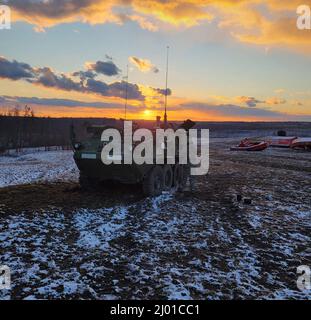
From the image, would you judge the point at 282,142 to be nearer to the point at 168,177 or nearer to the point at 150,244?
the point at 168,177

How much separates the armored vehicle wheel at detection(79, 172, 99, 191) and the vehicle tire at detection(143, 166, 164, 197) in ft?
6.61

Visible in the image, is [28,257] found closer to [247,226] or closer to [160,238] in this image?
[160,238]

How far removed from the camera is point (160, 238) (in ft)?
24.0

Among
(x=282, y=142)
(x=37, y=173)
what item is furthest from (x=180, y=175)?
(x=282, y=142)

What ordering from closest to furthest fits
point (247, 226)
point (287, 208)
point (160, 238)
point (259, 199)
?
point (160, 238) < point (247, 226) < point (287, 208) < point (259, 199)

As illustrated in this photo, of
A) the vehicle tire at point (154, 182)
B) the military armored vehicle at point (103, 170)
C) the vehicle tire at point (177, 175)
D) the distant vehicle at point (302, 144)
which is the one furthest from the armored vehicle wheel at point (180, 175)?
the distant vehicle at point (302, 144)

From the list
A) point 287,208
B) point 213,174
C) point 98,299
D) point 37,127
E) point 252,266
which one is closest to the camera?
point 98,299

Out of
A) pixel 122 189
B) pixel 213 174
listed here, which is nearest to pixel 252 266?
pixel 122 189

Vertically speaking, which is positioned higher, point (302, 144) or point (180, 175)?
point (302, 144)

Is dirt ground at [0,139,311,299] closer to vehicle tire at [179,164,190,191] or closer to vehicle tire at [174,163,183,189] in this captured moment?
vehicle tire at [174,163,183,189]

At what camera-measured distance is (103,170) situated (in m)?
10.9

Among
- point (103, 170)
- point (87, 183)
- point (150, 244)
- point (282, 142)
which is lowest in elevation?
point (150, 244)

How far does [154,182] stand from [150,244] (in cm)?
474
